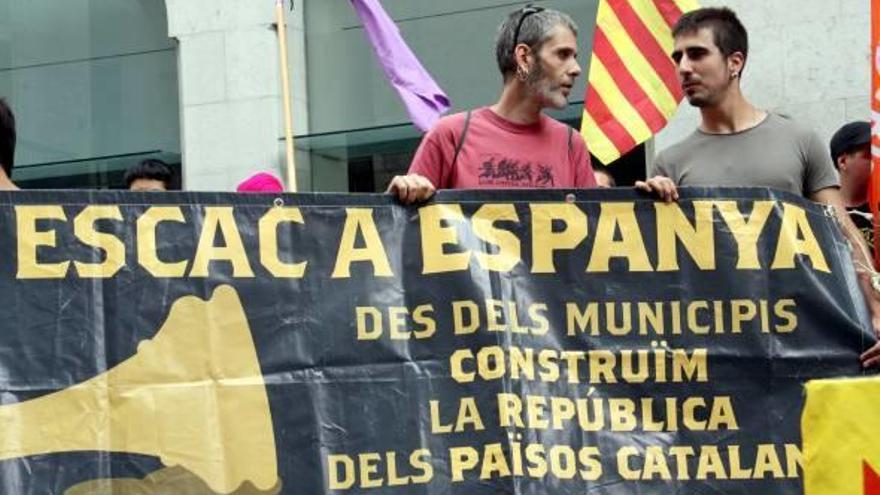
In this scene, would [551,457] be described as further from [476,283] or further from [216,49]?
[216,49]

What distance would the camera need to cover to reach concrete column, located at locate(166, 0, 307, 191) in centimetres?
1134

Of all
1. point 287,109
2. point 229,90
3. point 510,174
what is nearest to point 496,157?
point 510,174

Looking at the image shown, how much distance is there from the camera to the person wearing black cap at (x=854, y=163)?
21.5ft

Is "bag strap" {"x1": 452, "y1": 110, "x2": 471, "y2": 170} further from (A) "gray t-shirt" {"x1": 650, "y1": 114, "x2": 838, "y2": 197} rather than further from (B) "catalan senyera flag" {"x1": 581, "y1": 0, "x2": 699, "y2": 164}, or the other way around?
(B) "catalan senyera flag" {"x1": 581, "y1": 0, "x2": 699, "y2": 164}

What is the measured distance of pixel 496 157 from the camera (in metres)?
5.27

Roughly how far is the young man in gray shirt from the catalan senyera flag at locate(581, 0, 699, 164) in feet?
10.00

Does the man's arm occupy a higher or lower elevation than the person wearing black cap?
lower

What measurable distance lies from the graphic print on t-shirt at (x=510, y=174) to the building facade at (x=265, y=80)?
4.93 metres

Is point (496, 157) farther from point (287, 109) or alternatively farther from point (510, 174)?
point (287, 109)

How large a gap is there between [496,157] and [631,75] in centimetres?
372

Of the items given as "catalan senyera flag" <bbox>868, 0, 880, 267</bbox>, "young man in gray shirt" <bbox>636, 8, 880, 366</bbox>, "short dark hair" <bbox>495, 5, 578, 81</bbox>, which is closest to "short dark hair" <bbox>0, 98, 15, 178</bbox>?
"short dark hair" <bbox>495, 5, 578, 81</bbox>

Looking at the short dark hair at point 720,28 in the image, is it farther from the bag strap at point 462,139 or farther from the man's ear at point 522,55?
the bag strap at point 462,139

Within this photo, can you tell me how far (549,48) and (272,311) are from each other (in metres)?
1.34

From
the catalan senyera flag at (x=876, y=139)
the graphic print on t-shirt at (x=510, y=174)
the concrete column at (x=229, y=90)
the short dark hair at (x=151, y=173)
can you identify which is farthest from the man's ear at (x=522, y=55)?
the concrete column at (x=229, y=90)
